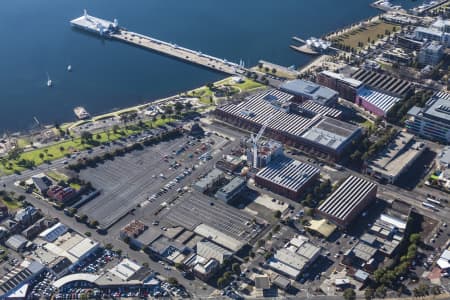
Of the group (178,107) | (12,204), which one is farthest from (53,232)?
(178,107)

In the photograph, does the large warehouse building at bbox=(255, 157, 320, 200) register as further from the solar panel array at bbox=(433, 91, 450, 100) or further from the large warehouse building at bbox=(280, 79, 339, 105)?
the solar panel array at bbox=(433, 91, 450, 100)

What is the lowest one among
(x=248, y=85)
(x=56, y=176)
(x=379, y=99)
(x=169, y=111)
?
(x=56, y=176)

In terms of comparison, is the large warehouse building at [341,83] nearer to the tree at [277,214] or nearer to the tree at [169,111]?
the tree at [169,111]

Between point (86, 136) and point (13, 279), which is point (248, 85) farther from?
point (13, 279)

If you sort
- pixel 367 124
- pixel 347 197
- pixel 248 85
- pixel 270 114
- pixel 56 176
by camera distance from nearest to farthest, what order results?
1. pixel 347 197
2. pixel 56 176
3. pixel 270 114
4. pixel 367 124
5. pixel 248 85

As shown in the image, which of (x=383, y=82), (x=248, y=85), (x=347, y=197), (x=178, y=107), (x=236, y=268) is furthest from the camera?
(x=248, y=85)

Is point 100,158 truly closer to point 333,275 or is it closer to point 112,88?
point 112,88

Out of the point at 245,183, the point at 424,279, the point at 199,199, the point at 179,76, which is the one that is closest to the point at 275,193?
the point at 245,183

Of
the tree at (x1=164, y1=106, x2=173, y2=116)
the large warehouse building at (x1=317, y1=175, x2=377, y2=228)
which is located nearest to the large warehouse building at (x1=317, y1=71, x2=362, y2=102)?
the large warehouse building at (x1=317, y1=175, x2=377, y2=228)

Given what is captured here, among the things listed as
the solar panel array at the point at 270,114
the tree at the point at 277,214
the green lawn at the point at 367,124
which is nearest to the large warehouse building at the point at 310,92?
the solar panel array at the point at 270,114
